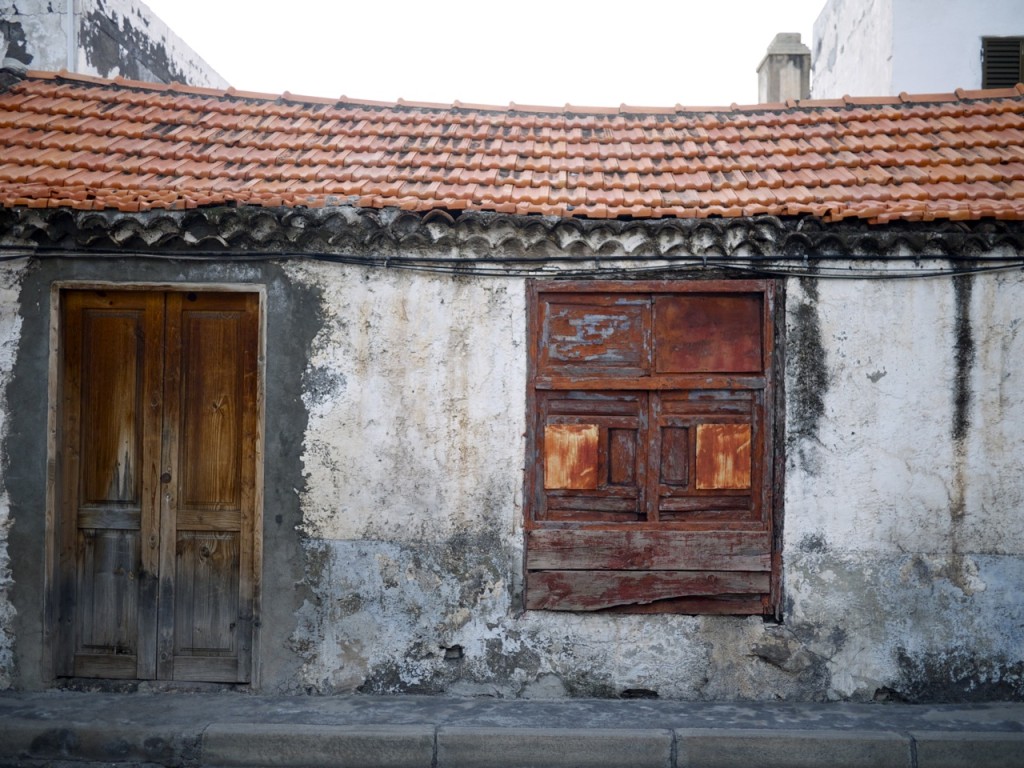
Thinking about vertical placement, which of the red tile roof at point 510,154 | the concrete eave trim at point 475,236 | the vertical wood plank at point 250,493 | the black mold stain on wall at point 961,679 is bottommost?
the black mold stain on wall at point 961,679

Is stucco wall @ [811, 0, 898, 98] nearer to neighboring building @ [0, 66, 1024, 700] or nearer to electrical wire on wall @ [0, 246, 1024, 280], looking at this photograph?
neighboring building @ [0, 66, 1024, 700]

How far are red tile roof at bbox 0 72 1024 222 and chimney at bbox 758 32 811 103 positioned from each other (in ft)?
12.5

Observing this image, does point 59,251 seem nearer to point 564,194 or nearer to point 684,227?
point 564,194

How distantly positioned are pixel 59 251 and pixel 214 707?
10.00 feet

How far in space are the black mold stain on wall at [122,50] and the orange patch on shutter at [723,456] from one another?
8.44 m

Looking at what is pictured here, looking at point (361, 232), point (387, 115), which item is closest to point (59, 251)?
point (361, 232)

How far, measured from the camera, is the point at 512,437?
5.69 metres

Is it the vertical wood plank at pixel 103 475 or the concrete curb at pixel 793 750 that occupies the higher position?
the vertical wood plank at pixel 103 475

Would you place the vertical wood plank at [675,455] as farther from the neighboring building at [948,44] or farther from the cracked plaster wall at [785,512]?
the neighboring building at [948,44]

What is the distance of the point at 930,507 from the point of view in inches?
220

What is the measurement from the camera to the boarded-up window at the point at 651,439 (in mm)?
5641

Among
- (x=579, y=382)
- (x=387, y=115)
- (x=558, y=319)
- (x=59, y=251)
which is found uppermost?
(x=387, y=115)

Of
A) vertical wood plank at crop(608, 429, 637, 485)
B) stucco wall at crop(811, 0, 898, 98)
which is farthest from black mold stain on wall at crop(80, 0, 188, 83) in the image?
stucco wall at crop(811, 0, 898, 98)

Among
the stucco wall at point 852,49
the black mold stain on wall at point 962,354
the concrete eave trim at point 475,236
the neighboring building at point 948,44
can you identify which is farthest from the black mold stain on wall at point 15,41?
the neighboring building at point 948,44
